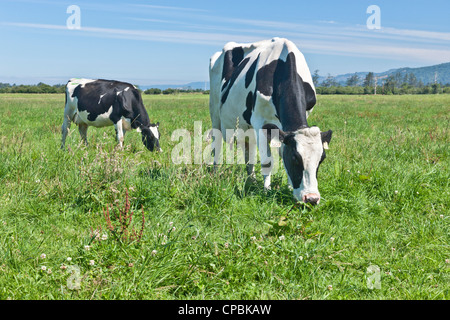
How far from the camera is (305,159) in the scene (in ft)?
14.8

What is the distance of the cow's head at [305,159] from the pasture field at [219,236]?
0.93 ft

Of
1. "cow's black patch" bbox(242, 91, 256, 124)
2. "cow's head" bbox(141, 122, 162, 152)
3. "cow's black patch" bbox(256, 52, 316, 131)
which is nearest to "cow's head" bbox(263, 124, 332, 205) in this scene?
"cow's black patch" bbox(256, 52, 316, 131)

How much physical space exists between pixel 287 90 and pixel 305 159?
1166 mm

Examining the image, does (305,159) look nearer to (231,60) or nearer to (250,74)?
(250,74)

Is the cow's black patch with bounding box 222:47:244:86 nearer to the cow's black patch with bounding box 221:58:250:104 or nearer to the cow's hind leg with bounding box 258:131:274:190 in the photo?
the cow's black patch with bounding box 221:58:250:104

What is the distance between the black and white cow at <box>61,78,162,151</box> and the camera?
33.6 feet

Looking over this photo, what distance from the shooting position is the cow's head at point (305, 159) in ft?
14.8

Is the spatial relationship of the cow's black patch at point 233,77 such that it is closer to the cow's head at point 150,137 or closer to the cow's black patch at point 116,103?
the cow's head at point 150,137

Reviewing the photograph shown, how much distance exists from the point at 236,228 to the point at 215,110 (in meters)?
4.07

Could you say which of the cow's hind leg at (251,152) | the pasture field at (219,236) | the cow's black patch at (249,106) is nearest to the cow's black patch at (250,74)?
the cow's black patch at (249,106)

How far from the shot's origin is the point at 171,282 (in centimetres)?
320

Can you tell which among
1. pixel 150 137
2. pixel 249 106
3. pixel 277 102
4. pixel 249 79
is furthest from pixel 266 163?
pixel 150 137

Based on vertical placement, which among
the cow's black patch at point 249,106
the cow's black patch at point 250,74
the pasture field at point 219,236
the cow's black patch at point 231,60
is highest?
the cow's black patch at point 231,60
